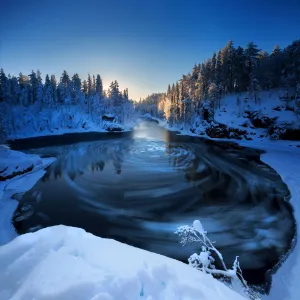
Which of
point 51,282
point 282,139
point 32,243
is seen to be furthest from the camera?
point 282,139

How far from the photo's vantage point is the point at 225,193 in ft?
→ 50.0

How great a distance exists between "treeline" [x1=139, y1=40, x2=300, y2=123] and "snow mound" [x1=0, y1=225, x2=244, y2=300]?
5019cm

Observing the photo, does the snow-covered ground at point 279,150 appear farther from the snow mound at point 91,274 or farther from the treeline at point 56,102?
the treeline at point 56,102

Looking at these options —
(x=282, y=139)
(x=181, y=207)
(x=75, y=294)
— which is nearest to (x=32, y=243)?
(x=75, y=294)

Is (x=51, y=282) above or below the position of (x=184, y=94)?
below

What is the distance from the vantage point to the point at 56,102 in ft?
246

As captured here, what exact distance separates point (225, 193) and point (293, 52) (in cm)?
4751

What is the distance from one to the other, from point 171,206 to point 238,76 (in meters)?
54.5

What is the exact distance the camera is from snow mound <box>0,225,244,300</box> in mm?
2438

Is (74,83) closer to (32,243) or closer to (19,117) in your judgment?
(19,117)

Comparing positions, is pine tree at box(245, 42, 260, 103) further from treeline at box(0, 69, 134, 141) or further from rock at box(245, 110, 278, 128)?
treeline at box(0, 69, 134, 141)

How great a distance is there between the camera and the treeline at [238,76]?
150 feet

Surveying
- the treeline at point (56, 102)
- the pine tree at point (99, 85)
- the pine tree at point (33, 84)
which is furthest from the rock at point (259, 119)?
the pine tree at point (33, 84)

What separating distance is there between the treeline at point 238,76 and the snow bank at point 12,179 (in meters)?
46.4
